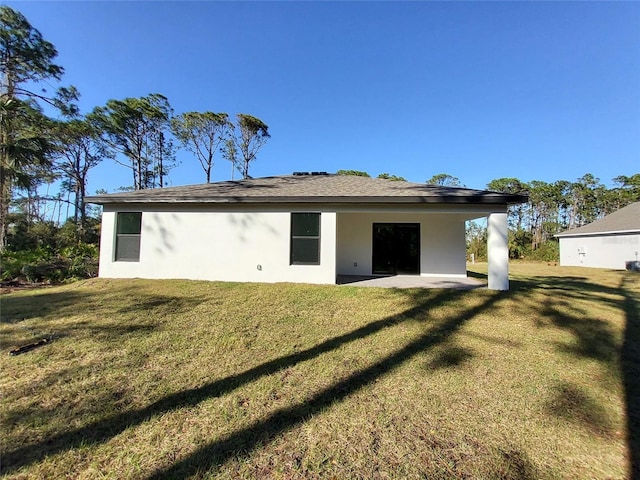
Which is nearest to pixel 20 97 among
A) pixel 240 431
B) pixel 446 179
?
pixel 240 431

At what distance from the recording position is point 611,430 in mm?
2846

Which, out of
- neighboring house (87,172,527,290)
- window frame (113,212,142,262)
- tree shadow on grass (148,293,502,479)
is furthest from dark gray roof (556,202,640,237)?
window frame (113,212,142,262)

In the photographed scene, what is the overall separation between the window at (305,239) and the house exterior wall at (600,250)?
21495 mm

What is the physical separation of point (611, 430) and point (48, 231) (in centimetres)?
2738

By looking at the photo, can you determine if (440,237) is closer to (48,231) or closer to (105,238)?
(105,238)

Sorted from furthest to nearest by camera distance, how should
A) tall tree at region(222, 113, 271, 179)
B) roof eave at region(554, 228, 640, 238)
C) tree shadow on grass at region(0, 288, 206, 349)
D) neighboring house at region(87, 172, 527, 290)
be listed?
tall tree at region(222, 113, 271, 179), roof eave at region(554, 228, 640, 238), neighboring house at region(87, 172, 527, 290), tree shadow on grass at region(0, 288, 206, 349)

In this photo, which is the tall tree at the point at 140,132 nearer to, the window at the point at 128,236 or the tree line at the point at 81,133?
the tree line at the point at 81,133

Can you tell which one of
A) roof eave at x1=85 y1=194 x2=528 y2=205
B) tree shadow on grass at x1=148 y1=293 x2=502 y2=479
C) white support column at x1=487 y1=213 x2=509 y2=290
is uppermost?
roof eave at x1=85 y1=194 x2=528 y2=205

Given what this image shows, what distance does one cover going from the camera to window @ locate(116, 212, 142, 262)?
919 centimetres

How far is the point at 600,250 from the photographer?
67.9 feet

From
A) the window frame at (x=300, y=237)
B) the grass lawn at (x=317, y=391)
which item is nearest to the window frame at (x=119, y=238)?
the grass lawn at (x=317, y=391)

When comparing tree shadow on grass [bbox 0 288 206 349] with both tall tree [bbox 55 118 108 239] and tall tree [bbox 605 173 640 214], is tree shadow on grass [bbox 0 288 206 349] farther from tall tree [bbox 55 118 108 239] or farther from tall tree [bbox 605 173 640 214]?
tall tree [bbox 605 173 640 214]

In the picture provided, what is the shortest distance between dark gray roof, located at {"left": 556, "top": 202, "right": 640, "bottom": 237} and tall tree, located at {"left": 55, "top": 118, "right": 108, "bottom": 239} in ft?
118

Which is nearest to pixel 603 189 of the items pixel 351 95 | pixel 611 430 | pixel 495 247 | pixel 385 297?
pixel 351 95
